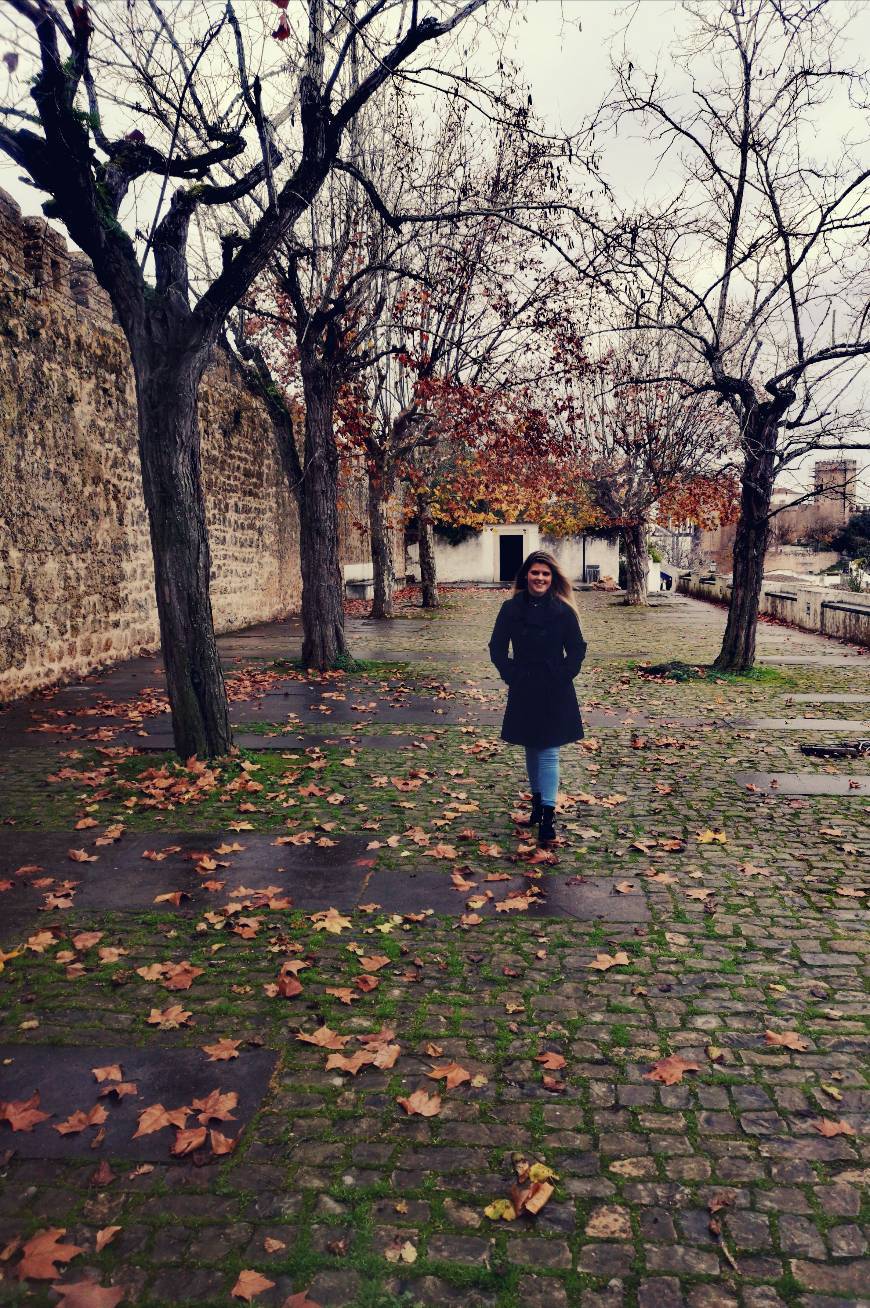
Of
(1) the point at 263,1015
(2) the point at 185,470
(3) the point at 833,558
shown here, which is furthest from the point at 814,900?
(3) the point at 833,558

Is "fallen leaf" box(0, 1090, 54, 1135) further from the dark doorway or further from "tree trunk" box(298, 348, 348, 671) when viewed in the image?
the dark doorway

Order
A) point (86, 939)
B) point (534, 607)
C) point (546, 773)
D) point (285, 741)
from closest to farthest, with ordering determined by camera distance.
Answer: point (86, 939) < point (546, 773) < point (534, 607) < point (285, 741)

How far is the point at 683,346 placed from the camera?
979 inches

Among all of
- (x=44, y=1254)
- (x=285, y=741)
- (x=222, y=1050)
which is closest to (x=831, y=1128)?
(x=222, y=1050)

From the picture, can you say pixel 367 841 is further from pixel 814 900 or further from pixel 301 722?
pixel 301 722

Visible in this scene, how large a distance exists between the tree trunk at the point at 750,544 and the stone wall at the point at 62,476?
27.4ft

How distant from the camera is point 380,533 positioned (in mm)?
21234

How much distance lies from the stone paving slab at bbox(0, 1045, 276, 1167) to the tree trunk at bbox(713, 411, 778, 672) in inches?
406

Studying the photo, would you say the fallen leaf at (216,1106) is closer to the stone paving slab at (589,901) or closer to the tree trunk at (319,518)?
the stone paving slab at (589,901)

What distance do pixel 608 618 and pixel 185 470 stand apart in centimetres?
1787

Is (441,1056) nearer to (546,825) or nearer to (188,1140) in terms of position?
(188,1140)

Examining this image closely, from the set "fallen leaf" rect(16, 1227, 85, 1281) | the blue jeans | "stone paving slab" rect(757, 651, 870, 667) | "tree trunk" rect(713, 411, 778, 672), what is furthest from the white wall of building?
"fallen leaf" rect(16, 1227, 85, 1281)

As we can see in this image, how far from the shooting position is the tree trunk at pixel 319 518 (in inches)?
451

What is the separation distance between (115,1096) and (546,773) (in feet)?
10.2
